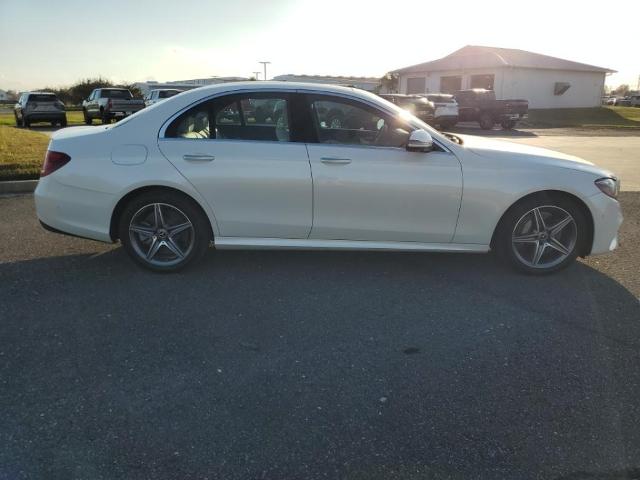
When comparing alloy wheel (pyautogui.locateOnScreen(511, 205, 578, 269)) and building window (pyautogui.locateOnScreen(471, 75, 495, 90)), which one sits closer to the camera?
alloy wheel (pyautogui.locateOnScreen(511, 205, 578, 269))

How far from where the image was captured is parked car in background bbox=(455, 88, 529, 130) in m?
26.0

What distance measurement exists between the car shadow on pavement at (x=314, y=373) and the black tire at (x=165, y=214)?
0.18m

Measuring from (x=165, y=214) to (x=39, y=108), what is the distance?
72.5 feet

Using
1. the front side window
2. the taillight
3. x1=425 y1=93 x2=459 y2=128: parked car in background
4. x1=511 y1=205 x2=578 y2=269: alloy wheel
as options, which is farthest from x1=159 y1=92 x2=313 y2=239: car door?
x1=425 y1=93 x2=459 y2=128: parked car in background

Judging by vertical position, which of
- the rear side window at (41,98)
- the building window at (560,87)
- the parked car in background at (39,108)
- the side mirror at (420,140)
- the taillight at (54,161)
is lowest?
the taillight at (54,161)

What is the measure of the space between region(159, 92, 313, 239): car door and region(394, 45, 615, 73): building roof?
124 feet

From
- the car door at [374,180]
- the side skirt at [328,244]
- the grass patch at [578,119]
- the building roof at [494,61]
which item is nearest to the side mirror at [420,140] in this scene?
the car door at [374,180]

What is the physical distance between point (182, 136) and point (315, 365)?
2.43 meters

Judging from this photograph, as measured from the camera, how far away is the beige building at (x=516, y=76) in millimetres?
39438

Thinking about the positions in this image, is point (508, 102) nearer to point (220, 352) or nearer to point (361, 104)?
point (361, 104)

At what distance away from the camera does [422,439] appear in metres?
2.66

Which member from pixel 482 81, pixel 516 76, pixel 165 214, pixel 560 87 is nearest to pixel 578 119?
pixel 516 76

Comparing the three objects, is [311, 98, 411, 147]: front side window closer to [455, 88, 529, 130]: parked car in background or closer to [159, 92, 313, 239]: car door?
[159, 92, 313, 239]: car door

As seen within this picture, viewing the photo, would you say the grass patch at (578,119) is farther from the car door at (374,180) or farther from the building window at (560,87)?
the car door at (374,180)
